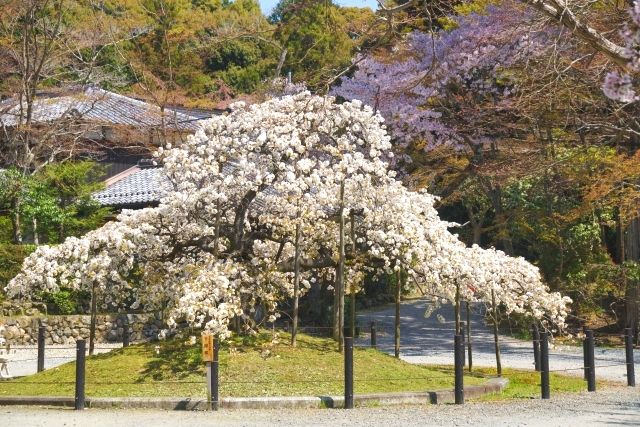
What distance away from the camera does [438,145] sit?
75.7 feet

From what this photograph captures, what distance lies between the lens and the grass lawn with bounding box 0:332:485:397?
1081 centimetres

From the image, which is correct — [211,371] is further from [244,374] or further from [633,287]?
[633,287]

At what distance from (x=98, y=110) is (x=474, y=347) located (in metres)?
15.5

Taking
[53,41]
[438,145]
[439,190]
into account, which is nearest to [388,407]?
[438,145]

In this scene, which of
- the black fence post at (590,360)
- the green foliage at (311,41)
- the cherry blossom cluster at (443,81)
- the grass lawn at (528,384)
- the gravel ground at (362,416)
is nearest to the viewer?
the gravel ground at (362,416)

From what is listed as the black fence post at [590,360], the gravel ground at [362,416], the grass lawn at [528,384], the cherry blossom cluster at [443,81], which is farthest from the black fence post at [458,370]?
the cherry blossom cluster at [443,81]

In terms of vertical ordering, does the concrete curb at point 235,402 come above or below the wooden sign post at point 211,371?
below

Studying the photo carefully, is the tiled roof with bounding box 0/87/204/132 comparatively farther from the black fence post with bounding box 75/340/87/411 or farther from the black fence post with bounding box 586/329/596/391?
the black fence post with bounding box 75/340/87/411

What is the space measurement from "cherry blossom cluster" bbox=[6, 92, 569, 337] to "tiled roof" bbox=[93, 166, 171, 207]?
11203mm

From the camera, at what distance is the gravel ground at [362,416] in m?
9.02

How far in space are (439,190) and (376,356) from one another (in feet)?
42.6

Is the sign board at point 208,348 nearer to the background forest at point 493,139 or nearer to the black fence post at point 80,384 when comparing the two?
the black fence post at point 80,384

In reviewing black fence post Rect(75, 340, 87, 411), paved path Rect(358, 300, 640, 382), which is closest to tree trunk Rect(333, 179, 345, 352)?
black fence post Rect(75, 340, 87, 411)

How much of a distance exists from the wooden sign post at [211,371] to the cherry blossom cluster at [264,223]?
4.68 ft
